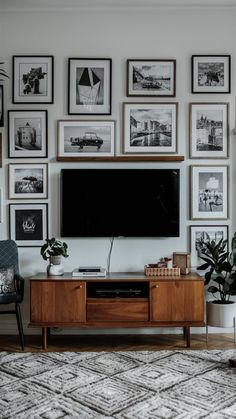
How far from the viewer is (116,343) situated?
4219 millimetres

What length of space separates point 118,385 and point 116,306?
38.8 inches

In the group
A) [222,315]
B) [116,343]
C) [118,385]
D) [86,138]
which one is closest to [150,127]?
[86,138]

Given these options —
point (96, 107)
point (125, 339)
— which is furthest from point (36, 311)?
point (96, 107)

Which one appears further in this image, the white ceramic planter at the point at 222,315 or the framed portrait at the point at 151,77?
the framed portrait at the point at 151,77

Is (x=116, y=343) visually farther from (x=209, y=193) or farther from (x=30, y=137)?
(x=30, y=137)

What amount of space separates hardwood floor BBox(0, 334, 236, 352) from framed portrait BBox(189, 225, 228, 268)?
2.32ft

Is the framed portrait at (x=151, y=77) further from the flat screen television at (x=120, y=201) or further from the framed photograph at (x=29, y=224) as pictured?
the framed photograph at (x=29, y=224)

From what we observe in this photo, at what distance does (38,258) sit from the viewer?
14.9 ft

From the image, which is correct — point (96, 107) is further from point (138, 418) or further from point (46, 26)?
point (138, 418)

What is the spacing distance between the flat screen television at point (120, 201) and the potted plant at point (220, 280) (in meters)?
0.41

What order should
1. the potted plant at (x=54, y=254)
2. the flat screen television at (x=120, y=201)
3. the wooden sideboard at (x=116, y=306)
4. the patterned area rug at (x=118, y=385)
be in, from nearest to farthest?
the patterned area rug at (x=118, y=385)
the wooden sideboard at (x=116, y=306)
the potted plant at (x=54, y=254)
the flat screen television at (x=120, y=201)

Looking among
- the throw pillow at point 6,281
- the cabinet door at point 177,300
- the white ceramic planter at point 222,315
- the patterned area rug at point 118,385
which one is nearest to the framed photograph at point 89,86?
the throw pillow at point 6,281

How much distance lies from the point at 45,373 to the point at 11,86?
8.63 ft

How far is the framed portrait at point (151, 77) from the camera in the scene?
454cm
